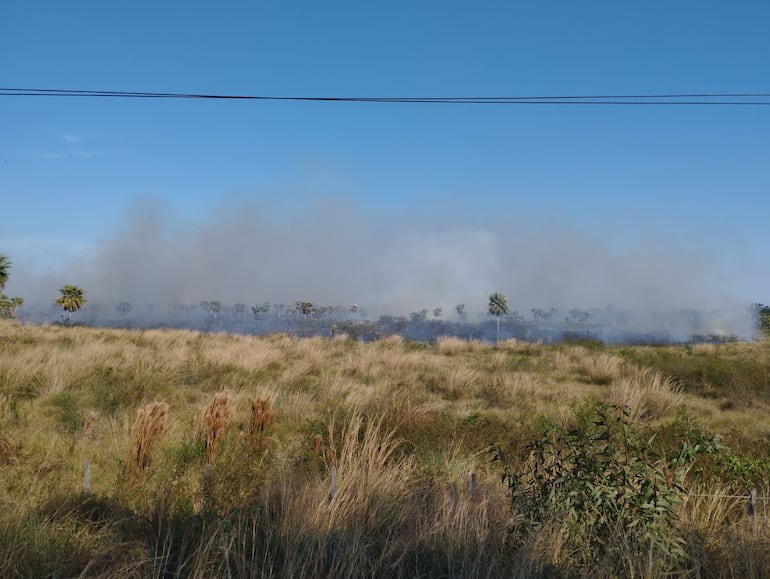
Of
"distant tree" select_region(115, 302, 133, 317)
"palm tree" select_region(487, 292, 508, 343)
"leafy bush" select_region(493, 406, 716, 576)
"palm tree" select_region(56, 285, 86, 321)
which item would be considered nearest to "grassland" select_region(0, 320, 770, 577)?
"leafy bush" select_region(493, 406, 716, 576)

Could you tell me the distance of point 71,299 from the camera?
184 feet

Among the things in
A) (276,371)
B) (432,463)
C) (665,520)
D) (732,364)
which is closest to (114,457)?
(432,463)

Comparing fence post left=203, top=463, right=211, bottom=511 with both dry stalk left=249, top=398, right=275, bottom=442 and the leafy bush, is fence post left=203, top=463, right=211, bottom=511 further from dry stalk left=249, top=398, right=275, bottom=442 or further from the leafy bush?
the leafy bush

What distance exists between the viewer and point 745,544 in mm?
3648

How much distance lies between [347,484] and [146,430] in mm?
2448

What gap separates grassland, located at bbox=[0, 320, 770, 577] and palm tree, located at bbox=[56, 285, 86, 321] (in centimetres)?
5110

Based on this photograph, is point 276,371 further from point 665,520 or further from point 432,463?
point 665,520

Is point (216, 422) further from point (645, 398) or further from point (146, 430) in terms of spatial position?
point (645, 398)

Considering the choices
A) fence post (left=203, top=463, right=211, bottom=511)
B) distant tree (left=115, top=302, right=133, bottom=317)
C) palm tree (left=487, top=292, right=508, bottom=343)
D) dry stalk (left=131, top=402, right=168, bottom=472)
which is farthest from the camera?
distant tree (left=115, top=302, right=133, bottom=317)

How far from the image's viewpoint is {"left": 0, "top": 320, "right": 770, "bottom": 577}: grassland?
3.36m

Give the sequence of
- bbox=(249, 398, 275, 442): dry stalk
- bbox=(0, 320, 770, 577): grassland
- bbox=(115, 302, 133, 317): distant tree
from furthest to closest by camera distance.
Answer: bbox=(115, 302, 133, 317): distant tree, bbox=(249, 398, 275, 442): dry stalk, bbox=(0, 320, 770, 577): grassland

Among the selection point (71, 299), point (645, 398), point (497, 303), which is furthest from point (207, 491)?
point (497, 303)

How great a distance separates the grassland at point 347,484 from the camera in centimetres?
336

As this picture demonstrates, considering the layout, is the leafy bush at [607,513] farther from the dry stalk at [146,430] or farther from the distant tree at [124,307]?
the distant tree at [124,307]
